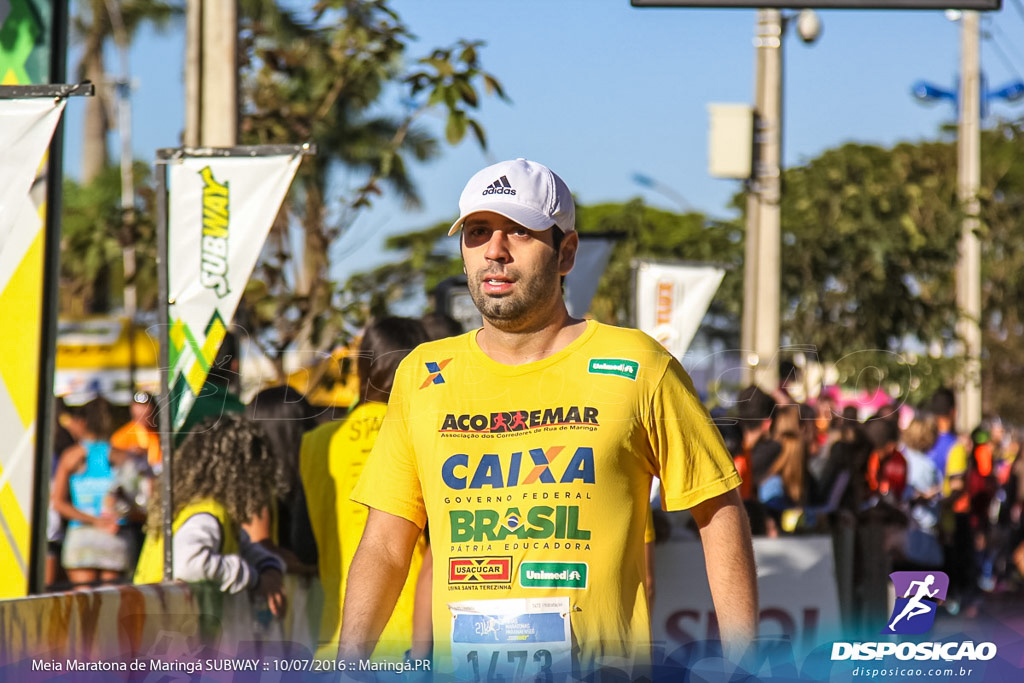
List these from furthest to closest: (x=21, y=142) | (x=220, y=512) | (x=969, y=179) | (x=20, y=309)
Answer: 1. (x=969, y=179)
2. (x=220, y=512)
3. (x=20, y=309)
4. (x=21, y=142)

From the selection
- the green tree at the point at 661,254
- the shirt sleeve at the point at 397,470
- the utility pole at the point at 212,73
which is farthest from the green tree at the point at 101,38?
the shirt sleeve at the point at 397,470

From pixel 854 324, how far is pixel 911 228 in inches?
52.3

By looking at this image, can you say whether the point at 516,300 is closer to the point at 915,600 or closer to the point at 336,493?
the point at 915,600

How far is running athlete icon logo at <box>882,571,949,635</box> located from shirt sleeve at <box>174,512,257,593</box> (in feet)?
9.17

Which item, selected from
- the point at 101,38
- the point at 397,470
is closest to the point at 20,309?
the point at 397,470

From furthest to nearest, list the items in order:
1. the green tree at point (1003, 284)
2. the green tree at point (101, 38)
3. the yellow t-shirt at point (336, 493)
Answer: the green tree at point (101, 38), the green tree at point (1003, 284), the yellow t-shirt at point (336, 493)

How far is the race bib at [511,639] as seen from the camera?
2990mm

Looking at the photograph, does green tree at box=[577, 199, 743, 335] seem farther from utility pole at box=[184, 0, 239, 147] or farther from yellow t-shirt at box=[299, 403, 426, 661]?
yellow t-shirt at box=[299, 403, 426, 661]

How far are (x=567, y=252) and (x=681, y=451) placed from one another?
19.9 inches

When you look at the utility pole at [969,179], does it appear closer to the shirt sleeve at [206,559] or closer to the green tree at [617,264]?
the green tree at [617,264]

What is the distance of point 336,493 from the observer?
17.0 feet

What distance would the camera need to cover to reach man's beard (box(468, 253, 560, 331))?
10.3ft

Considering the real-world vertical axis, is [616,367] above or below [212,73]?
below

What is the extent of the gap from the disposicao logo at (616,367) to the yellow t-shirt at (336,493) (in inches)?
78.0
